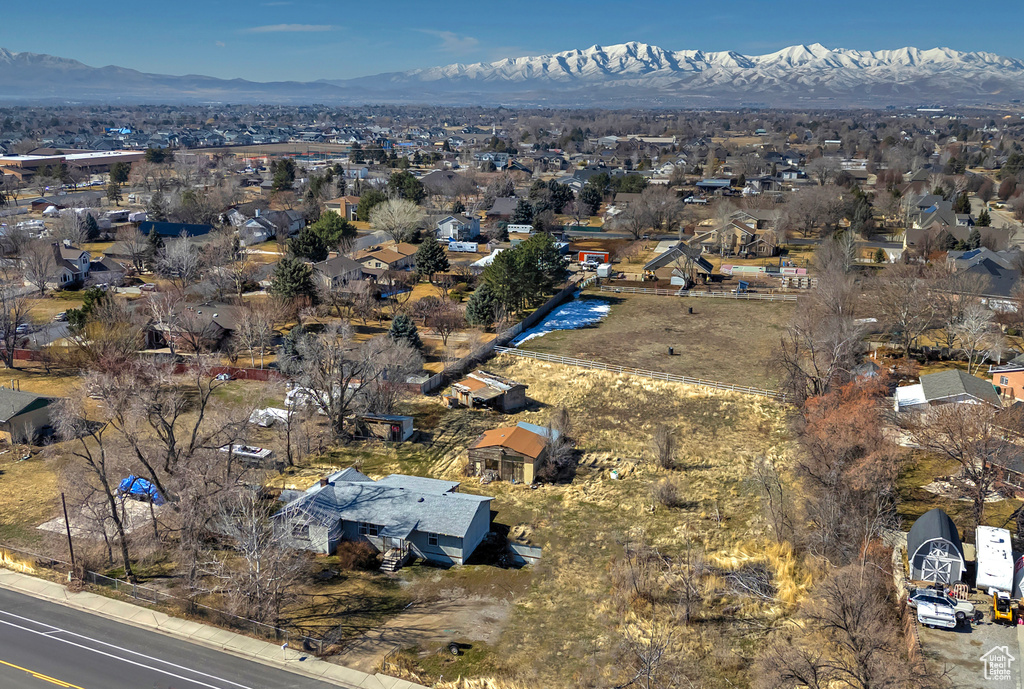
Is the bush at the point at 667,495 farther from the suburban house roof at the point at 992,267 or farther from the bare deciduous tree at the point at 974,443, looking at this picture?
the suburban house roof at the point at 992,267

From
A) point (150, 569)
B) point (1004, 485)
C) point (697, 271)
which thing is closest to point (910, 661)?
point (1004, 485)

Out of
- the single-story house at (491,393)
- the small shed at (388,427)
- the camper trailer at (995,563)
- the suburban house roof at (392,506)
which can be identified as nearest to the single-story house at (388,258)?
the single-story house at (491,393)

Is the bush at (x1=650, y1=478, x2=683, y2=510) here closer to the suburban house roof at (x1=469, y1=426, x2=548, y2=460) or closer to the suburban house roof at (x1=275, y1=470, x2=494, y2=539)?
the suburban house roof at (x1=469, y1=426, x2=548, y2=460)

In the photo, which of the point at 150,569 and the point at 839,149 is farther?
the point at 839,149

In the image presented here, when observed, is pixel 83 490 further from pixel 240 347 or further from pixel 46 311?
pixel 46 311

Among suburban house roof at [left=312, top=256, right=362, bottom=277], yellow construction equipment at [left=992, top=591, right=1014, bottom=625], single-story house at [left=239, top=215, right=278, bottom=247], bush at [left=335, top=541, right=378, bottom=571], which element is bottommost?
bush at [left=335, top=541, right=378, bottom=571]

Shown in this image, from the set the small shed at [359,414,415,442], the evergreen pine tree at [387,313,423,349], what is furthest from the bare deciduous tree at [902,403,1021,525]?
the evergreen pine tree at [387,313,423,349]

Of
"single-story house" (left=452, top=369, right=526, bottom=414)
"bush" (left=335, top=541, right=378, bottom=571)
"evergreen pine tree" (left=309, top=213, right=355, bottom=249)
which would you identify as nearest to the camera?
"bush" (left=335, top=541, right=378, bottom=571)
